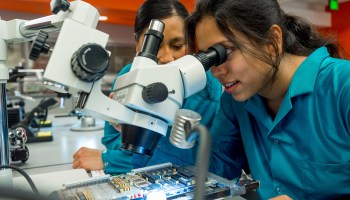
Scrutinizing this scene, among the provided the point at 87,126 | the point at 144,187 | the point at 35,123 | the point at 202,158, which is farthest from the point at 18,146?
the point at 202,158

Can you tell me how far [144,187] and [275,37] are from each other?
21.9 inches

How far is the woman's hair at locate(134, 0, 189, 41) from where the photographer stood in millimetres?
1197

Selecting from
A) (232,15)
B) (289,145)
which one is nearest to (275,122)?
(289,145)

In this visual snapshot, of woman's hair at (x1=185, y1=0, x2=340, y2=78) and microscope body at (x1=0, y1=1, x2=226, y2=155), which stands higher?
woman's hair at (x1=185, y1=0, x2=340, y2=78)

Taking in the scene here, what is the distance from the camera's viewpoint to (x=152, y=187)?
69cm

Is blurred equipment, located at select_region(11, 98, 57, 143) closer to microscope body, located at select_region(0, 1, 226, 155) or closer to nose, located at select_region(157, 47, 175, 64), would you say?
nose, located at select_region(157, 47, 175, 64)

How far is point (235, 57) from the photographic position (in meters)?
0.79

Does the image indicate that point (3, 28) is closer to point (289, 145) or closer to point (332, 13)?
point (289, 145)

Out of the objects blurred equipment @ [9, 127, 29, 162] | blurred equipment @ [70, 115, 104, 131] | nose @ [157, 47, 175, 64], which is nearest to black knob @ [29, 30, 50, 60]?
nose @ [157, 47, 175, 64]

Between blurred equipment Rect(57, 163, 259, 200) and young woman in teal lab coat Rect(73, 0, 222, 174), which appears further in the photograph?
young woman in teal lab coat Rect(73, 0, 222, 174)

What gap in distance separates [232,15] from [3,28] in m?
0.61

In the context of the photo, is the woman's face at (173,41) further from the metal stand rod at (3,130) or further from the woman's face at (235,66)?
the metal stand rod at (3,130)

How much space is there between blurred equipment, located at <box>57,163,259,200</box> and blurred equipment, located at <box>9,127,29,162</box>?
2.92 ft

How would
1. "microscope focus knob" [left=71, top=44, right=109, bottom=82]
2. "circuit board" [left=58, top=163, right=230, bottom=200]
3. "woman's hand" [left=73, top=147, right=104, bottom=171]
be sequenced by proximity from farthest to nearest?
1. "woman's hand" [left=73, top=147, right=104, bottom=171]
2. "circuit board" [left=58, top=163, right=230, bottom=200]
3. "microscope focus knob" [left=71, top=44, right=109, bottom=82]
